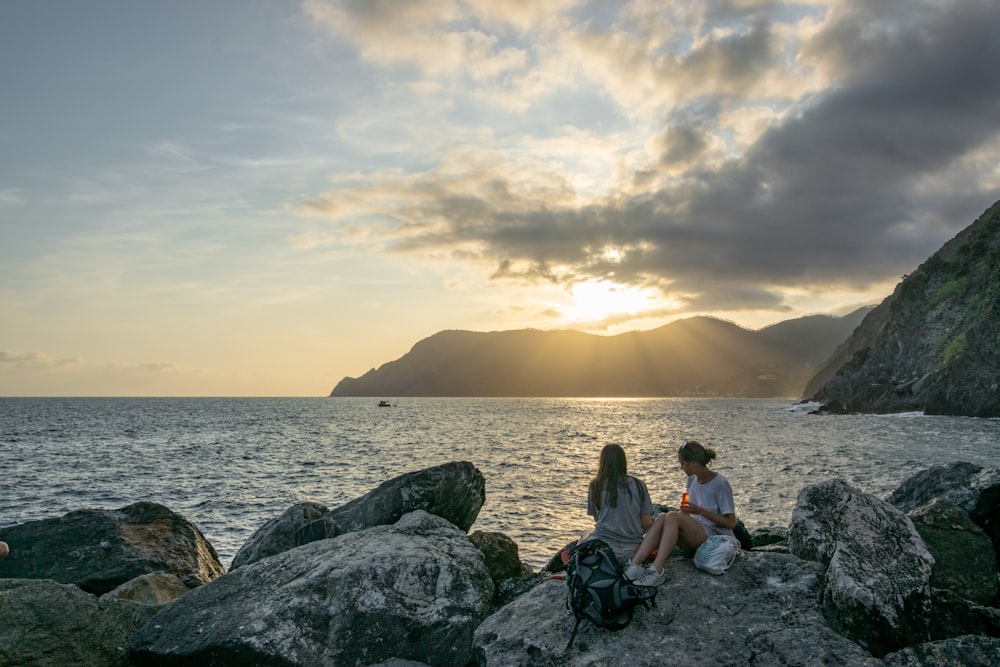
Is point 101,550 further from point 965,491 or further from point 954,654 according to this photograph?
point 965,491

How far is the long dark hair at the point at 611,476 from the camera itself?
28.8ft

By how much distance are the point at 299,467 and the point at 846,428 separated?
192ft

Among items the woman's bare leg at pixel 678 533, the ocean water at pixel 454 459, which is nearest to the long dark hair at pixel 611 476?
the woman's bare leg at pixel 678 533

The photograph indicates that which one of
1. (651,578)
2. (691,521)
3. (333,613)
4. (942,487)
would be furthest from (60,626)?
(942,487)

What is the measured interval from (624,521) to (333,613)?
4.00 metres

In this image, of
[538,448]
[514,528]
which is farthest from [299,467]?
[514,528]

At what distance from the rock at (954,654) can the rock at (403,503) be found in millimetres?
9280

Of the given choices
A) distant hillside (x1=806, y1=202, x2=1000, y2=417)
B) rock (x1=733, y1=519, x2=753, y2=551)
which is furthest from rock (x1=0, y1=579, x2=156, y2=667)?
distant hillside (x1=806, y1=202, x2=1000, y2=417)

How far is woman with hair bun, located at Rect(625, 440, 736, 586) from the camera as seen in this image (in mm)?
8078

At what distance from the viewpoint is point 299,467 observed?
149 ft

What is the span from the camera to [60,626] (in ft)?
28.6

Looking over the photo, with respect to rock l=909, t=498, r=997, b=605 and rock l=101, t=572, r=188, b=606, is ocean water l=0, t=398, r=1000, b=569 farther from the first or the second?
rock l=909, t=498, r=997, b=605

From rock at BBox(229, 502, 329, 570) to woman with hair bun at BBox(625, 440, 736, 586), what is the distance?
327 inches

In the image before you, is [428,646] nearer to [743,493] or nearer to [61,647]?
[61,647]
